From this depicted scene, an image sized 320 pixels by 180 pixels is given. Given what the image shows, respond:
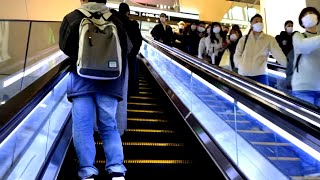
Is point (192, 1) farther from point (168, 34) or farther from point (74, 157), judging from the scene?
point (74, 157)

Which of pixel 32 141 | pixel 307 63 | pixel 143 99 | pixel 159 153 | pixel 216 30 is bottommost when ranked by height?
pixel 159 153

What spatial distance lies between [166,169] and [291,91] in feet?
5.01

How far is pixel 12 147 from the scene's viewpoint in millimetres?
2359

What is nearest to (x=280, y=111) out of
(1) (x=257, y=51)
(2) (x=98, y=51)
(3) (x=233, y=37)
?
(2) (x=98, y=51)

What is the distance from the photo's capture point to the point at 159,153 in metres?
4.14

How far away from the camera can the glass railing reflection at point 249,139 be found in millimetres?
2418

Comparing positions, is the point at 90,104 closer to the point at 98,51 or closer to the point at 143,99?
the point at 98,51

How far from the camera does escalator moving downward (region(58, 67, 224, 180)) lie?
3.71 metres

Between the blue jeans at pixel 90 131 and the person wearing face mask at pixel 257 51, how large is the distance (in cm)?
249

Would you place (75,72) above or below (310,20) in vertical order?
below

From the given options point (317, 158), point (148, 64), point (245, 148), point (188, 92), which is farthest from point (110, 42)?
point (148, 64)

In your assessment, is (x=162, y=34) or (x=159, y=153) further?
(x=162, y=34)

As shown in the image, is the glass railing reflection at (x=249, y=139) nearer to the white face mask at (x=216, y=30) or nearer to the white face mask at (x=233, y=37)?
the white face mask at (x=233, y=37)

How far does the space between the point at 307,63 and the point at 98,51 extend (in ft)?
7.00
